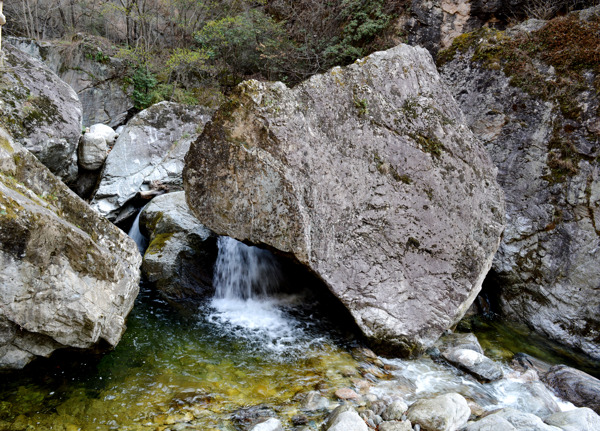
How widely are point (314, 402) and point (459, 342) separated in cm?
278

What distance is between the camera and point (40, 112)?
311 inches

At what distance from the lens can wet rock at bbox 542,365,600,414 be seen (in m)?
4.89

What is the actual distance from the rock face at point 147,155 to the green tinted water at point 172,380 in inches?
158

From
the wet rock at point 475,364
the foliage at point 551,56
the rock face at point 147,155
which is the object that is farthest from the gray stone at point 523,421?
the rock face at point 147,155

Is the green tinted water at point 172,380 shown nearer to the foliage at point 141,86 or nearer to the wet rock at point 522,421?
the wet rock at point 522,421

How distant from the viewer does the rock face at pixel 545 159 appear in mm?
6371

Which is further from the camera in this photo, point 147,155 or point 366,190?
point 147,155

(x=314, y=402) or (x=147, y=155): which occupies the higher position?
(x=147, y=155)

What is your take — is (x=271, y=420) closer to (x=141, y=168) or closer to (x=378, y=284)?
(x=378, y=284)

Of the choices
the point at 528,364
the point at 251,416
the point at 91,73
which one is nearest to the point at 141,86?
the point at 91,73

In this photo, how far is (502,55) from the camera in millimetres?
7660

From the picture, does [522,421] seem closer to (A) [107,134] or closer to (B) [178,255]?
(B) [178,255]

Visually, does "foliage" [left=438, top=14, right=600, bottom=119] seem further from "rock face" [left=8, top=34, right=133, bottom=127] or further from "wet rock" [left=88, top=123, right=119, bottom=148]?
"rock face" [left=8, top=34, right=133, bottom=127]

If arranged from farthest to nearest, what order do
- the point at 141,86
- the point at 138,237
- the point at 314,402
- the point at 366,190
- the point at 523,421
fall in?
the point at 141,86 < the point at 138,237 < the point at 366,190 < the point at 314,402 < the point at 523,421
